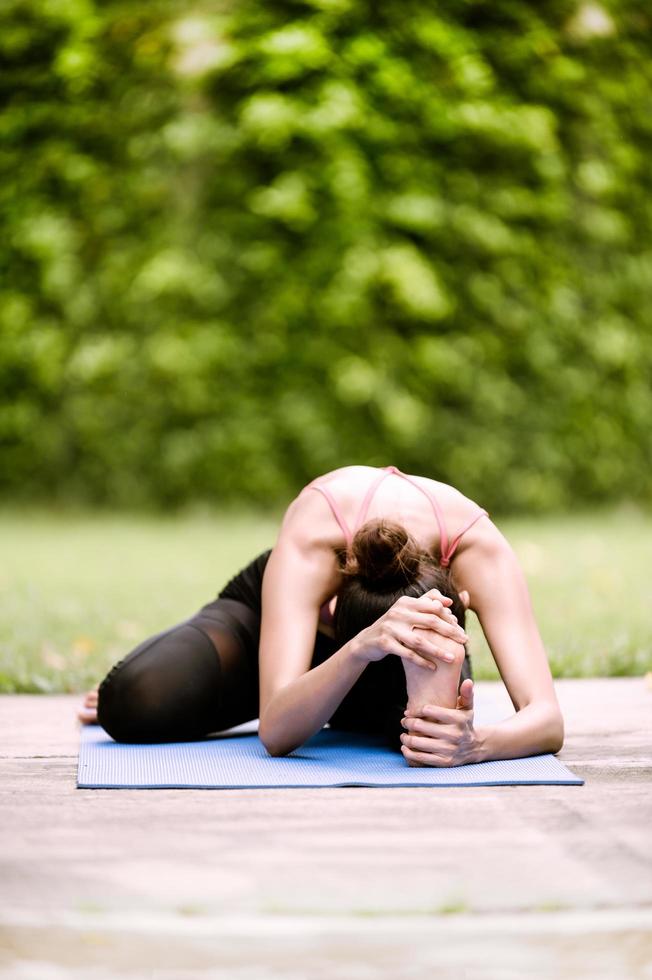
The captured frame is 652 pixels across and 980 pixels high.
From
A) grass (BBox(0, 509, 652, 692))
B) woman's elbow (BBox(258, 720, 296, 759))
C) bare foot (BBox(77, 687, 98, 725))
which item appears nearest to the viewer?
woman's elbow (BBox(258, 720, 296, 759))

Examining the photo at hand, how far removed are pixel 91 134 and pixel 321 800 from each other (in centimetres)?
538

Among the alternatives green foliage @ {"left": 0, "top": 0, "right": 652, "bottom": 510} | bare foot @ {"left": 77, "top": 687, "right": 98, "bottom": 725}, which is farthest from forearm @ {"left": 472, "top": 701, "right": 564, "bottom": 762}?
green foliage @ {"left": 0, "top": 0, "right": 652, "bottom": 510}

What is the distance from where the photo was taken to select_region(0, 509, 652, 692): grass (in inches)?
142

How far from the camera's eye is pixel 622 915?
1.51m

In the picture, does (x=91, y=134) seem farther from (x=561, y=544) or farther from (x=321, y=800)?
(x=321, y=800)

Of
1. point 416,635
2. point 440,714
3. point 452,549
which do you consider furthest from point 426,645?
point 452,549

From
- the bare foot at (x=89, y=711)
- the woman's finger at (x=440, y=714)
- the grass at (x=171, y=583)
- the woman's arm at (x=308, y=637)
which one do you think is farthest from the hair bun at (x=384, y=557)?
the grass at (x=171, y=583)

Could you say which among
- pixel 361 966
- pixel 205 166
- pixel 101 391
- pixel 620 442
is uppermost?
pixel 361 966

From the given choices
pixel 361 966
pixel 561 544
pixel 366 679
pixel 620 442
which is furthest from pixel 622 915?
pixel 620 442

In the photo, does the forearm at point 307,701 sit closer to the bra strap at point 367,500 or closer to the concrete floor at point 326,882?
the concrete floor at point 326,882

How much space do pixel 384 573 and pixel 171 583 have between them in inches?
108

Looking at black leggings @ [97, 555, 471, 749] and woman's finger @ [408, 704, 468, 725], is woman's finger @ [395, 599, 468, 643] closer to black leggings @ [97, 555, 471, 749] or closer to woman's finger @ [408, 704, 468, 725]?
woman's finger @ [408, 704, 468, 725]

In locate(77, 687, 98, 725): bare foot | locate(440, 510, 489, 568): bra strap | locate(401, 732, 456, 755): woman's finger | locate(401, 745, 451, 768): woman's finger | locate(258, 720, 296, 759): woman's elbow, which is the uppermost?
locate(440, 510, 489, 568): bra strap

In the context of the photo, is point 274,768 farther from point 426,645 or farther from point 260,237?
point 260,237
